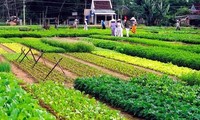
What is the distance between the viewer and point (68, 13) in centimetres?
6869

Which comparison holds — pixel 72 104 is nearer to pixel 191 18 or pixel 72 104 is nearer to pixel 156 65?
pixel 156 65

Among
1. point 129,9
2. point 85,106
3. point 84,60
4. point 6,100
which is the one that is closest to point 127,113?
point 85,106

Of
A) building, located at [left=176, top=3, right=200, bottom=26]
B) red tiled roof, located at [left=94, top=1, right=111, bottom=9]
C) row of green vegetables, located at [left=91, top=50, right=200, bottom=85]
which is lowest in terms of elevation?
row of green vegetables, located at [left=91, top=50, right=200, bottom=85]

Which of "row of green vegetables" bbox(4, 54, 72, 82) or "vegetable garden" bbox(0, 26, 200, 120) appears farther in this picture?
"row of green vegetables" bbox(4, 54, 72, 82)

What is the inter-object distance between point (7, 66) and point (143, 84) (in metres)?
5.46

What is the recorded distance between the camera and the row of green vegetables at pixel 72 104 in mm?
9344

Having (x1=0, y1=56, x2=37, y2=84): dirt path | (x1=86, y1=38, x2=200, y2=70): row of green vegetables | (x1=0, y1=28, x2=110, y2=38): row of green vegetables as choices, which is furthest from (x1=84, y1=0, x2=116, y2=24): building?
(x1=0, y1=56, x2=37, y2=84): dirt path

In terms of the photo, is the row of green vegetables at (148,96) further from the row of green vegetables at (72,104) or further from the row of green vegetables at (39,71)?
the row of green vegetables at (39,71)

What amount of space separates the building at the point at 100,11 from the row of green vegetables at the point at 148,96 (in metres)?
57.9

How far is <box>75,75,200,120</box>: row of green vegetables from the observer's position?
9930mm

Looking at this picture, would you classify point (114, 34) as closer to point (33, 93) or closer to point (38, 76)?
point (38, 76)

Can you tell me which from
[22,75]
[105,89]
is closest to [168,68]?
[22,75]

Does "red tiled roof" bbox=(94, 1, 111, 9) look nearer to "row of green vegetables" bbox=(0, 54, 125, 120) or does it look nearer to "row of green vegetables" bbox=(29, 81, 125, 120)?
"row of green vegetables" bbox=(0, 54, 125, 120)

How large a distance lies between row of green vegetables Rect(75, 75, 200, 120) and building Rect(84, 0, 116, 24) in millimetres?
57943
